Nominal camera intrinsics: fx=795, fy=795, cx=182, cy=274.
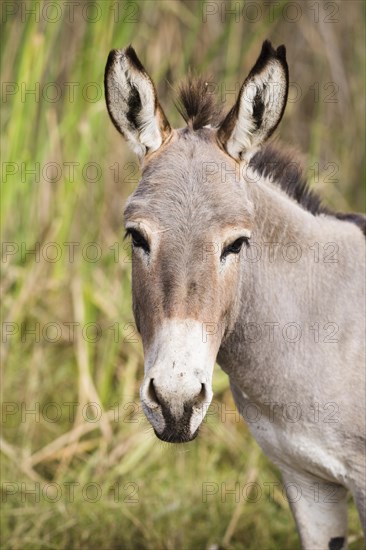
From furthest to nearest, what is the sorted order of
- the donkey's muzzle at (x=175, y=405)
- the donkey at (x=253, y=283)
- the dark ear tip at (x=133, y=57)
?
the dark ear tip at (x=133, y=57), the donkey at (x=253, y=283), the donkey's muzzle at (x=175, y=405)

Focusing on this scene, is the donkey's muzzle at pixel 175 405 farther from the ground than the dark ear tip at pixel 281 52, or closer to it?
closer to it

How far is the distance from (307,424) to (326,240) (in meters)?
0.82

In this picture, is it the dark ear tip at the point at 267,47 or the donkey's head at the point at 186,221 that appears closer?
the donkey's head at the point at 186,221

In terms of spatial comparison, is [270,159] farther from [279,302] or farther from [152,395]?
[152,395]

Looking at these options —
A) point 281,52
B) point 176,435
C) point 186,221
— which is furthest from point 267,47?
point 176,435

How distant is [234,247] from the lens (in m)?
2.97

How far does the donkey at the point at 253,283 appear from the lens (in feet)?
9.23

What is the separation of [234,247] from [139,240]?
1.17 ft

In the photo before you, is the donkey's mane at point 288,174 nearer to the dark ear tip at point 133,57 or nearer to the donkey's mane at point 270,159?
the donkey's mane at point 270,159

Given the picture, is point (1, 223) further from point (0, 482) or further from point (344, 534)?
point (344, 534)

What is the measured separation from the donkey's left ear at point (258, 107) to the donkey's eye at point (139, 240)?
572 millimetres

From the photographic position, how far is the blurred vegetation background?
15.7ft

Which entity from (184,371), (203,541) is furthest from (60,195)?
(184,371)

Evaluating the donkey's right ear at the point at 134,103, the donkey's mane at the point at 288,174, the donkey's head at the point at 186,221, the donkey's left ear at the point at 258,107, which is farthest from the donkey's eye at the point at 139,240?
the donkey's mane at the point at 288,174
